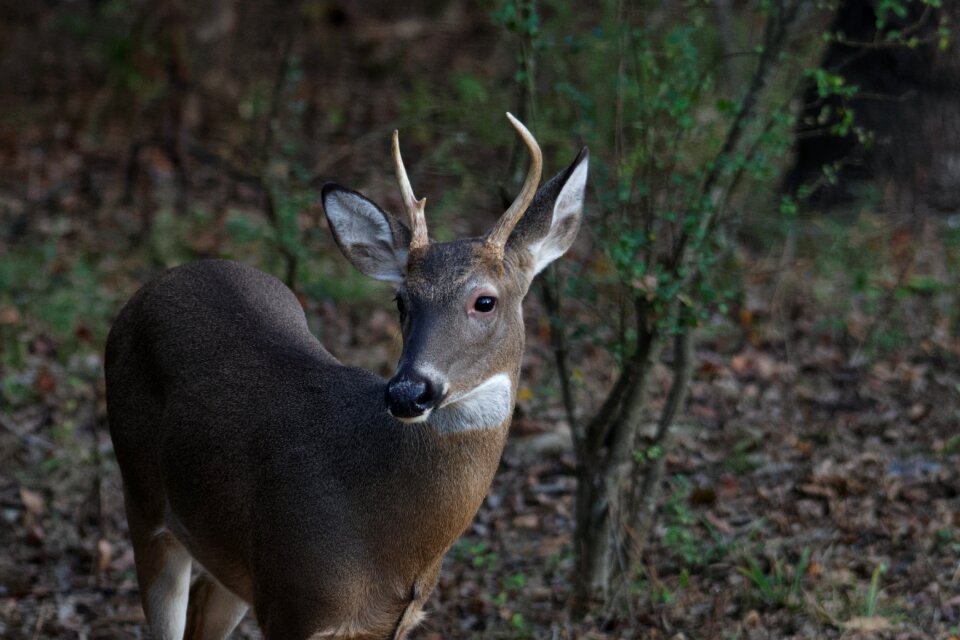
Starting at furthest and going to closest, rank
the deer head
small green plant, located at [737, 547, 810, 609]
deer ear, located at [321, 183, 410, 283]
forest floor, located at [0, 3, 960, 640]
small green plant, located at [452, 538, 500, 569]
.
Result: 1. small green plant, located at [452, 538, 500, 569]
2. forest floor, located at [0, 3, 960, 640]
3. small green plant, located at [737, 547, 810, 609]
4. deer ear, located at [321, 183, 410, 283]
5. the deer head

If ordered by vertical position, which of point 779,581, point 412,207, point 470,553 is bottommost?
point 470,553

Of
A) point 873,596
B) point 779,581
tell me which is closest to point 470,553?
point 779,581

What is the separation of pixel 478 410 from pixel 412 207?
64 cm

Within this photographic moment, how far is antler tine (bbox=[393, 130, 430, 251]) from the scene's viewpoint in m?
4.02

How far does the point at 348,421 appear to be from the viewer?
429cm

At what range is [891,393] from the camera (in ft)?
23.3

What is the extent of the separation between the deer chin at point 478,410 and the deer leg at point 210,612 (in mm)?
1567

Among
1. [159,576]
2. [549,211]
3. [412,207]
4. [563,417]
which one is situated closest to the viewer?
[412,207]

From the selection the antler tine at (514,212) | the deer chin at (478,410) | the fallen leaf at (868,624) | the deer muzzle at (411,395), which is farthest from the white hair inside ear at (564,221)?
the fallen leaf at (868,624)

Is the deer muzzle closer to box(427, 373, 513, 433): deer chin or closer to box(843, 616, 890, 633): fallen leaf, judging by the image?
box(427, 373, 513, 433): deer chin

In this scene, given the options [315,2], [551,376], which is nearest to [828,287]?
[551,376]

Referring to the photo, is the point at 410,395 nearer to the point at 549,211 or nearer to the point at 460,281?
the point at 460,281

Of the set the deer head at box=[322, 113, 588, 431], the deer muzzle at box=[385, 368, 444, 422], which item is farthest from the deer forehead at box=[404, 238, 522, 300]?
the deer muzzle at box=[385, 368, 444, 422]

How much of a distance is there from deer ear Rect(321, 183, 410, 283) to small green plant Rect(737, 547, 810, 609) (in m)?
1.93
